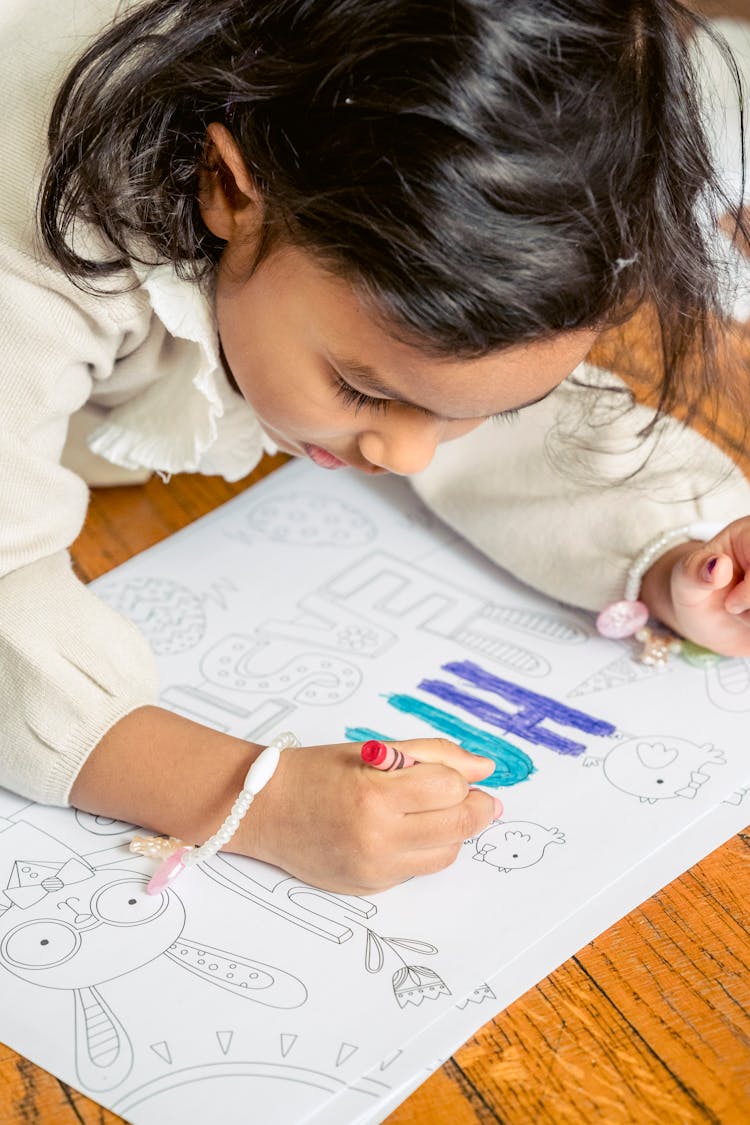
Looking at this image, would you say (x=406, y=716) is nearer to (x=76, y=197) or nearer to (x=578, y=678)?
(x=578, y=678)

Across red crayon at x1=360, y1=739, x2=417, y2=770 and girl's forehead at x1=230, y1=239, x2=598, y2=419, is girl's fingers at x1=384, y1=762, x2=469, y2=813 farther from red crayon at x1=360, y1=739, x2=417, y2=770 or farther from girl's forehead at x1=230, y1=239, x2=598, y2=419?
girl's forehead at x1=230, y1=239, x2=598, y2=419

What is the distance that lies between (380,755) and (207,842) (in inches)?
3.4

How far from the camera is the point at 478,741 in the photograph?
614 millimetres

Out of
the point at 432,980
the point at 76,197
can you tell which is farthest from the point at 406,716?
the point at 76,197

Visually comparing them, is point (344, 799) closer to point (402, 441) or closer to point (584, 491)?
point (402, 441)

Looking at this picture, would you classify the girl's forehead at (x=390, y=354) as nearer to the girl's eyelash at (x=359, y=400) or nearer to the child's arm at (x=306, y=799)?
the girl's eyelash at (x=359, y=400)

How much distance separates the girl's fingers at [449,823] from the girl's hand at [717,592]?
166 millimetres

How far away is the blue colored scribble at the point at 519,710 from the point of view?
613mm

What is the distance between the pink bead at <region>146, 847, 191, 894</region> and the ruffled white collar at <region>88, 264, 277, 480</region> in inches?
9.4

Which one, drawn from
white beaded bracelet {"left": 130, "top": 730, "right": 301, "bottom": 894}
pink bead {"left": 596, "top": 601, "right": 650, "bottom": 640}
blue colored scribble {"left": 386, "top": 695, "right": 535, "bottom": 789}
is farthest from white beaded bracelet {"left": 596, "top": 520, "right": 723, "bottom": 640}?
white beaded bracelet {"left": 130, "top": 730, "right": 301, "bottom": 894}

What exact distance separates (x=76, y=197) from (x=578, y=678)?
337mm

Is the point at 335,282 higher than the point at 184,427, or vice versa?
the point at 335,282

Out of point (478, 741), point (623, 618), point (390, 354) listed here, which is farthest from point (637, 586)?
point (390, 354)

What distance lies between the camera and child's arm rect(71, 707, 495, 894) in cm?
53
